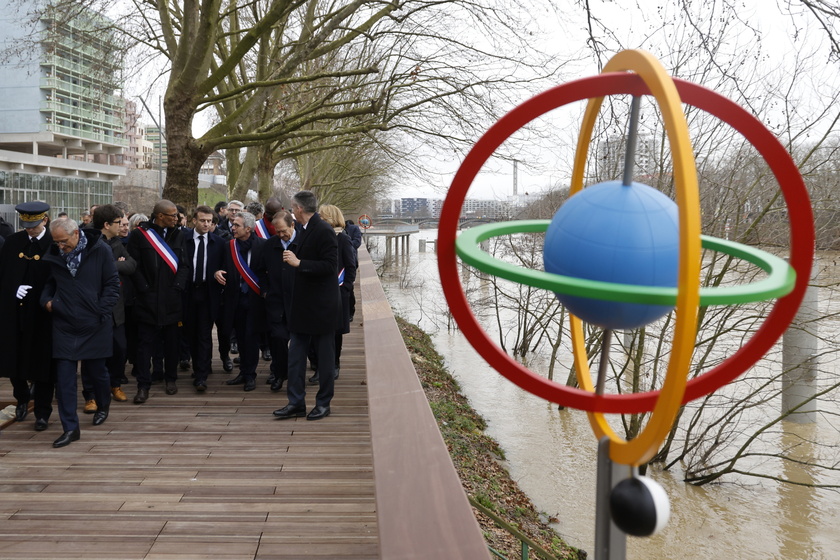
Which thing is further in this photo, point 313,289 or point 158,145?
point 158,145

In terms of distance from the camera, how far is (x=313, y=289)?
6.59 metres

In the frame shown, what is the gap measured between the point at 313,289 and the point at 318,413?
119 centimetres

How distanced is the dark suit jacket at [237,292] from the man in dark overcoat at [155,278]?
1.67 ft

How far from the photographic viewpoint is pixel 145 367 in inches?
295

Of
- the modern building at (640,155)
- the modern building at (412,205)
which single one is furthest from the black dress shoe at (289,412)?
the modern building at (412,205)

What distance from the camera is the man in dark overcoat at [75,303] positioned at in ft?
19.7

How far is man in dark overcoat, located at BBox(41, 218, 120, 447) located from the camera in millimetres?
6004

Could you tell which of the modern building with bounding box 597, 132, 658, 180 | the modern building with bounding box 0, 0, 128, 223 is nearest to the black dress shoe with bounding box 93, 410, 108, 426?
Result: the modern building with bounding box 597, 132, 658, 180

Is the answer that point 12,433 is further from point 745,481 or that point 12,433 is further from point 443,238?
point 745,481

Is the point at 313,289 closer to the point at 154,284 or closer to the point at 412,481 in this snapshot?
the point at 154,284

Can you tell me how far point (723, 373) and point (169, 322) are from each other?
624 centimetres

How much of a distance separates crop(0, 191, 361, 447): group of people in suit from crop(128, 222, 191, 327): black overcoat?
11mm

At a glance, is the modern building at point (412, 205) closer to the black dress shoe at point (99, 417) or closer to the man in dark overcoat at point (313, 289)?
the man in dark overcoat at point (313, 289)

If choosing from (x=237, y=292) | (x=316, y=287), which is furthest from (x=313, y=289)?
(x=237, y=292)
